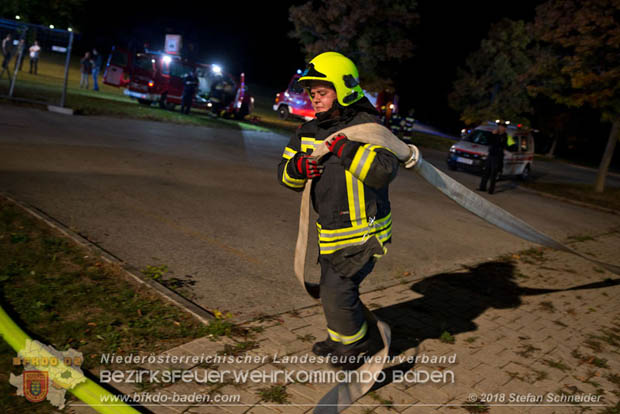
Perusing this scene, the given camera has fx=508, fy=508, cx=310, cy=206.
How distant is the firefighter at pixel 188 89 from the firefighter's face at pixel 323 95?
18.0 metres

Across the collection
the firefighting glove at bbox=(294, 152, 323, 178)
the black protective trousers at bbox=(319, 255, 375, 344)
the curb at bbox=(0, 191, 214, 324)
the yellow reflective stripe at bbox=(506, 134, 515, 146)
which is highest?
the yellow reflective stripe at bbox=(506, 134, 515, 146)

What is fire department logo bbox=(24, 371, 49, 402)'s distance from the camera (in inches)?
114

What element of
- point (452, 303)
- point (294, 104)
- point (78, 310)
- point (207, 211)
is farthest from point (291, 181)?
point (294, 104)

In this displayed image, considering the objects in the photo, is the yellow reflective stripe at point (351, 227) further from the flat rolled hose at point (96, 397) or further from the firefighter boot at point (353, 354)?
the flat rolled hose at point (96, 397)

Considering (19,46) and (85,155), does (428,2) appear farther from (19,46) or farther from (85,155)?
(85,155)

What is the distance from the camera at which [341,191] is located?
3.12 meters

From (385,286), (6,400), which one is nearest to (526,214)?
(385,286)

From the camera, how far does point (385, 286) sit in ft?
18.0

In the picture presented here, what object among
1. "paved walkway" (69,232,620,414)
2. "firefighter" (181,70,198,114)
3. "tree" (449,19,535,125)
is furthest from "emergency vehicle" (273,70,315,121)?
"paved walkway" (69,232,620,414)

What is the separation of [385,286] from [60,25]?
39869 mm

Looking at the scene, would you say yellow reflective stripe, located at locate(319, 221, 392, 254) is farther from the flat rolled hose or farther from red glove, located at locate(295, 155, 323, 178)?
the flat rolled hose

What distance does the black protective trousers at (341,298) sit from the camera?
3234mm

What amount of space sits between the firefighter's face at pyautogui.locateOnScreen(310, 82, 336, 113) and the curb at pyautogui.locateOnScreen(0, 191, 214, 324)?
1939 millimetres

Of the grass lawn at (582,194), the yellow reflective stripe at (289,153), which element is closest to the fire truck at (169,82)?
the grass lawn at (582,194)
